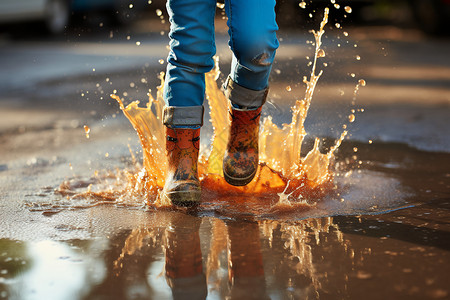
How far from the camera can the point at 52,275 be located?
2.05 m

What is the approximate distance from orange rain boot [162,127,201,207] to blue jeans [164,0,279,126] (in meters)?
0.06

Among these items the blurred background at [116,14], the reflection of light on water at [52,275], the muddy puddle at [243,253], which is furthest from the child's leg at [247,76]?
the blurred background at [116,14]

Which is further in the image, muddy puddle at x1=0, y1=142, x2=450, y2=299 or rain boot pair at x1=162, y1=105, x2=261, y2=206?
rain boot pair at x1=162, y1=105, x2=261, y2=206

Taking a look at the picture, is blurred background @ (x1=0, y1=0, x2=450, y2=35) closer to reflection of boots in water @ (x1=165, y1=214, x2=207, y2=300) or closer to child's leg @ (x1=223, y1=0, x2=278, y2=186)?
child's leg @ (x1=223, y1=0, x2=278, y2=186)

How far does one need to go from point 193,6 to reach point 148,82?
13.9 ft

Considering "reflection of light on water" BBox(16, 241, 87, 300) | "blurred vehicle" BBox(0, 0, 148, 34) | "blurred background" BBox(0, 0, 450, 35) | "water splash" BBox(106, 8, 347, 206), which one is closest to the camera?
"reflection of light on water" BBox(16, 241, 87, 300)

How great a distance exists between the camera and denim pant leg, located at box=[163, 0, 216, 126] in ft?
8.61

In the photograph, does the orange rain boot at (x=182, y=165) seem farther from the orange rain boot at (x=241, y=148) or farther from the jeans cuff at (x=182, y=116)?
the orange rain boot at (x=241, y=148)

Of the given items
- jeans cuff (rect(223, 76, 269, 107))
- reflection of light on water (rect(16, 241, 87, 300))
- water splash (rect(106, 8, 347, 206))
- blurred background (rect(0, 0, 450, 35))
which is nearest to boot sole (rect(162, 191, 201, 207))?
water splash (rect(106, 8, 347, 206))

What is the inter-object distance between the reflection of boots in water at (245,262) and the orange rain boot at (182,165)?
0.26 m

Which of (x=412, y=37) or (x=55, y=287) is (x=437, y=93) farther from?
(x=412, y=37)

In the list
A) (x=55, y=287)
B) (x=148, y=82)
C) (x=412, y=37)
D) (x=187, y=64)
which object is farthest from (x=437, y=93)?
(x=412, y=37)

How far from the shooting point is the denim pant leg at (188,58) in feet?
8.61

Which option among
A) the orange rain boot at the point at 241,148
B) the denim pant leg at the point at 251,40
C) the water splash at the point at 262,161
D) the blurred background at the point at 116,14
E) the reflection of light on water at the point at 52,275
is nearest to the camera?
the reflection of light on water at the point at 52,275
